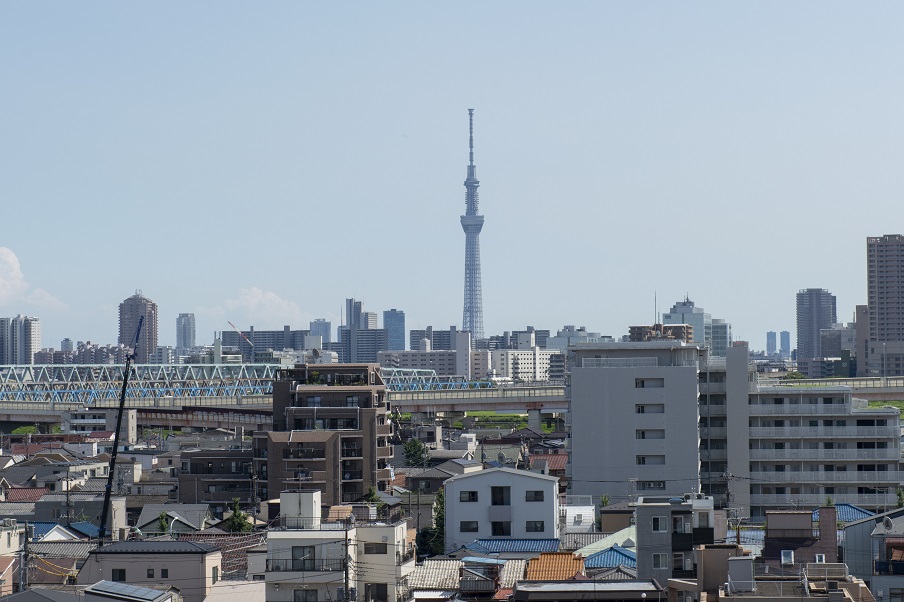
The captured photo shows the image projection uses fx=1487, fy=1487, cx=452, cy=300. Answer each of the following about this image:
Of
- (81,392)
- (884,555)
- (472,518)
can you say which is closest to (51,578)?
(472,518)

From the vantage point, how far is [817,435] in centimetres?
3469

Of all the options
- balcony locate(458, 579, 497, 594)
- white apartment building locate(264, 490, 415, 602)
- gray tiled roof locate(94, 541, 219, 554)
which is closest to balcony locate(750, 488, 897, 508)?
white apartment building locate(264, 490, 415, 602)

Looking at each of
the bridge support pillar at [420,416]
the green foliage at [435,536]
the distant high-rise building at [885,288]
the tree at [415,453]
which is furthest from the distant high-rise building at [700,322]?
the green foliage at [435,536]

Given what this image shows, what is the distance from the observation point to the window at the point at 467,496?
88.8 feet

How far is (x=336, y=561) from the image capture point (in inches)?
738

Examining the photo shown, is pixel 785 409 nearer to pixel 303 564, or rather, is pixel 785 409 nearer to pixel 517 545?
pixel 517 545

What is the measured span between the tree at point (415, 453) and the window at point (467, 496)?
19.0 metres

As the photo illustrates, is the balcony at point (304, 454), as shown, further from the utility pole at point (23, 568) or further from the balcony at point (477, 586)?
the balcony at point (477, 586)

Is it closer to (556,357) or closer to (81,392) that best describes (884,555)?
(81,392)

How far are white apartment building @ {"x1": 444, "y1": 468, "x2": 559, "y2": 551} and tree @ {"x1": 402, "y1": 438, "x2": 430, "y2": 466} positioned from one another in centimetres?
1900

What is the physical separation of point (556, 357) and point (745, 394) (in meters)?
138

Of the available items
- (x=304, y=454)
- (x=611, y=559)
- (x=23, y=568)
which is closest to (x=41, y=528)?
(x=23, y=568)

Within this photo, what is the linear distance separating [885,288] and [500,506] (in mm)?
145395

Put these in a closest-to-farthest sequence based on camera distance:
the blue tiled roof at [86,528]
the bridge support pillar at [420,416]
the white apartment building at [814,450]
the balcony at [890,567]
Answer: the balcony at [890,567], the blue tiled roof at [86,528], the white apartment building at [814,450], the bridge support pillar at [420,416]
